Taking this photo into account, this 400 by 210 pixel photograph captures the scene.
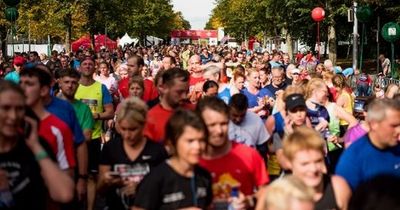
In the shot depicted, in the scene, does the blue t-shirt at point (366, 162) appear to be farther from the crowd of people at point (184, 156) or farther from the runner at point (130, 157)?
the runner at point (130, 157)

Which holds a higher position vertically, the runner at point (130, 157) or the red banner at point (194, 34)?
the red banner at point (194, 34)

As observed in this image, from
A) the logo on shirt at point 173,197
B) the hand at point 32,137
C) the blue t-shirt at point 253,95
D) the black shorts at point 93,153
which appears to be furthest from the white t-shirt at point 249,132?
the blue t-shirt at point 253,95

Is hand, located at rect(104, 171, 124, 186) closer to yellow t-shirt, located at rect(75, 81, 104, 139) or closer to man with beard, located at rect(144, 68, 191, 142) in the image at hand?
man with beard, located at rect(144, 68, 191, 142)

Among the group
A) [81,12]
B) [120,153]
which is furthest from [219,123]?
[81,12]

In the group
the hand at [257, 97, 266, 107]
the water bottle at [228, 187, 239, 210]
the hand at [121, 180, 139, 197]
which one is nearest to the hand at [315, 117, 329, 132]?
the hand at [257, 97, 266, 107]

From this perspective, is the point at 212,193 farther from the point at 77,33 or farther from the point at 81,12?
the point at 77,33

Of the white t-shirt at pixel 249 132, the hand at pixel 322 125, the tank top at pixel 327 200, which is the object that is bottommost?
the tank top at pixel 327 200

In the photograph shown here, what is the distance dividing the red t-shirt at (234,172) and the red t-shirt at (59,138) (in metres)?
1.10

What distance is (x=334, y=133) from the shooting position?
846 centimetres

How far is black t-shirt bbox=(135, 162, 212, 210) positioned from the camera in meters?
4.28

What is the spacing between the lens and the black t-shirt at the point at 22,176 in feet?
12.7

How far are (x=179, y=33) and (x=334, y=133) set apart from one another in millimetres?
130906

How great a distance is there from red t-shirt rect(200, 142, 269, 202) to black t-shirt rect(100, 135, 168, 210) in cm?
47

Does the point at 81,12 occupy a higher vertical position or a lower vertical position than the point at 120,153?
higher
